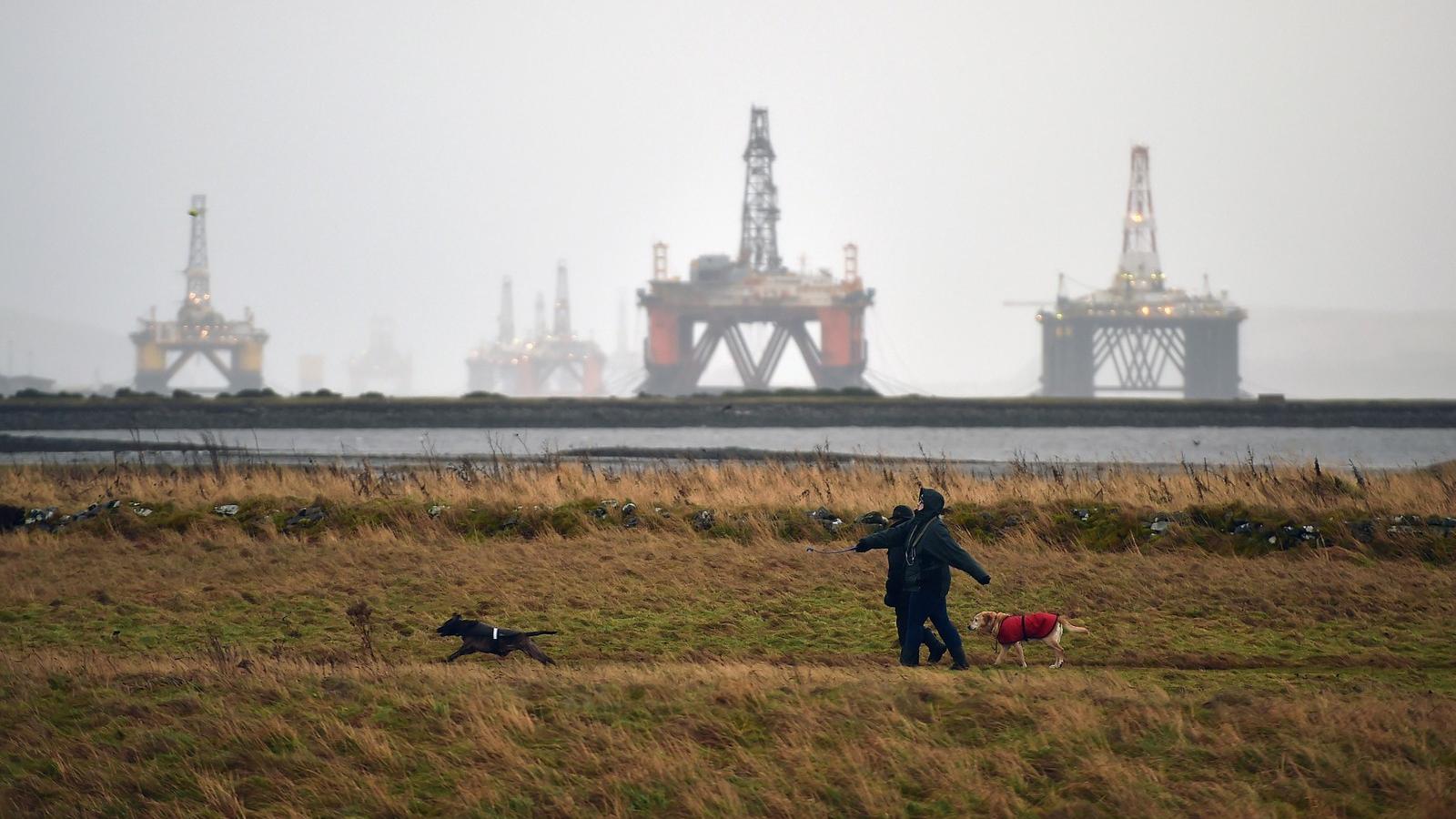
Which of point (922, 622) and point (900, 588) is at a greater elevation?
point (900, 588)

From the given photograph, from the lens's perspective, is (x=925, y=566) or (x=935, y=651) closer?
(x=925, y=566)

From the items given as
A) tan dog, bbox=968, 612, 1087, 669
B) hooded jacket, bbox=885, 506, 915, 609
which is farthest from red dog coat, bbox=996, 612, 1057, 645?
hooded jacket, bbox=885, 506, 915, 609

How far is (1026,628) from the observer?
11.7 m

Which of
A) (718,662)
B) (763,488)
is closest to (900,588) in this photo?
(718,662)

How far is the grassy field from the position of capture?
8969 millimetres

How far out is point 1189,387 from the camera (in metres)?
182

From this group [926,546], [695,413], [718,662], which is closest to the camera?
[926,546]

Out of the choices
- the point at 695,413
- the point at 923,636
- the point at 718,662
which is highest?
the point at 695,413

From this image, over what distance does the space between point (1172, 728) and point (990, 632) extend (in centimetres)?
258

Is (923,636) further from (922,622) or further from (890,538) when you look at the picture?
(890,538)

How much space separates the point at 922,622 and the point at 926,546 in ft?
2.84

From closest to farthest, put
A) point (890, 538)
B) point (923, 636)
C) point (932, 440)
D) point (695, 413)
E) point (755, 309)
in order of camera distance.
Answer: point (890, 538) < point (923, 636) < point (932, 440) < point (695, 413) < point (755, 309)

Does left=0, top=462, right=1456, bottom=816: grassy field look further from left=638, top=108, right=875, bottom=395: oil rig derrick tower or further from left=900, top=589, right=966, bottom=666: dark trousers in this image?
left=638, top=108, right=875, bottom=395: oil rig derrick tower

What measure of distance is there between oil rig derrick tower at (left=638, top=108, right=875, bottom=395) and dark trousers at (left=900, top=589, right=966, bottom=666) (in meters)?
141
